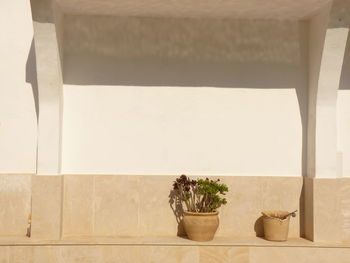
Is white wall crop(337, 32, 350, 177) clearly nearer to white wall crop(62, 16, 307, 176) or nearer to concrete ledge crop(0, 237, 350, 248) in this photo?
white wall crop(62, 16, 307, 176)

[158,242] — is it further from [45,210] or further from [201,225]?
[45,210]

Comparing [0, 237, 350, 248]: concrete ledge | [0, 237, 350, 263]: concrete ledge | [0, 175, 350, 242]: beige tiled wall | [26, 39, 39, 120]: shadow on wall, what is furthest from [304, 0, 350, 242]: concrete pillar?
[26, 39, 39, 120]: shadow on wall

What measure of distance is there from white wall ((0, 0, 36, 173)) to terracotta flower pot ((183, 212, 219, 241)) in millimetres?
2581

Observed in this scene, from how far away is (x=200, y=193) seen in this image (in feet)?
23.1

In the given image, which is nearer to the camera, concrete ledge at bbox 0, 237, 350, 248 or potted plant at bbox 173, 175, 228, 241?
concrete ledge at bbox 0, 237, 350, 248

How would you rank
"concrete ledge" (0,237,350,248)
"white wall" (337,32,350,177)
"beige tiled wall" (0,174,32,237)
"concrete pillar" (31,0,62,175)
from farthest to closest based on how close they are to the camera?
"white wall" (337,32,350,177) → "beige tiled wall" (0,174,32,237) → "concrete pillar" (31,0,62,175) → "concrete ledge" (0,237,350,248)

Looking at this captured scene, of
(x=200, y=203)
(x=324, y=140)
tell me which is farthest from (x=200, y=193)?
(x=324, y=140)

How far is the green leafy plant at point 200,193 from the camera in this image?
701 centimetres

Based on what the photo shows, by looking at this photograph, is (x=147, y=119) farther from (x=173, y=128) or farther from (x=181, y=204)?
(x=181, y=204)

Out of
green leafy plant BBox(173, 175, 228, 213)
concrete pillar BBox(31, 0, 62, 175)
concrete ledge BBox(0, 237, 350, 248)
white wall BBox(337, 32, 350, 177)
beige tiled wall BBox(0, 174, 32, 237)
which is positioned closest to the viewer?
concrete ledge BBox(0, 237, 350, 248)

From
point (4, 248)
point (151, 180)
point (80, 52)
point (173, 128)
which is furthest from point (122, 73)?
point (4, 248)

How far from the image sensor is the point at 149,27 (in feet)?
24.5

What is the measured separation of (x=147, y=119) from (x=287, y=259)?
3003mm

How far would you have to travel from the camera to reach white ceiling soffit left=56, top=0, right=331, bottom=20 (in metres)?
6.71
